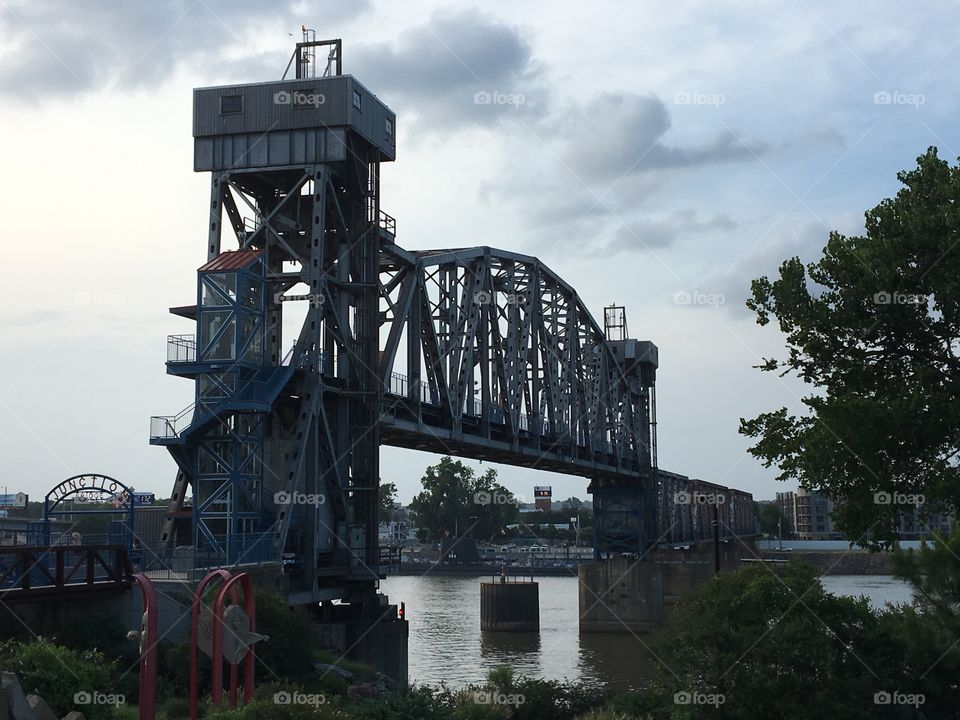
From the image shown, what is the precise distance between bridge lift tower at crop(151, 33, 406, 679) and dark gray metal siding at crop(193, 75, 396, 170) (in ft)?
0.19

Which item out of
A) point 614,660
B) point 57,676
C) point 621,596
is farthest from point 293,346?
point 621,596

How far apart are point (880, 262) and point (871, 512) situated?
6.08 m

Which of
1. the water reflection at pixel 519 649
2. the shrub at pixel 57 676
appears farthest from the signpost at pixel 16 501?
the shrub at pixel 57 676

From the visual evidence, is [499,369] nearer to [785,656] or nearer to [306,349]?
[306,349]

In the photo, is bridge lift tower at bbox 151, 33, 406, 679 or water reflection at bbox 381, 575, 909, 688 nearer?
bridge lift tower at bbox 151, 33, 406, 679

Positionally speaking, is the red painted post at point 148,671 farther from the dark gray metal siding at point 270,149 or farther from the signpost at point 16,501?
the signpost at point 16,501

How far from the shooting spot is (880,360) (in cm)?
2936

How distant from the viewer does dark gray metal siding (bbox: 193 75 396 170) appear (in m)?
48.2

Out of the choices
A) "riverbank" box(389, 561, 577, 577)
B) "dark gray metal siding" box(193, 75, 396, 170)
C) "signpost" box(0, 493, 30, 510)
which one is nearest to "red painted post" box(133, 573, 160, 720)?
"dark gray metal siding" box(193, 75, 396, 170)

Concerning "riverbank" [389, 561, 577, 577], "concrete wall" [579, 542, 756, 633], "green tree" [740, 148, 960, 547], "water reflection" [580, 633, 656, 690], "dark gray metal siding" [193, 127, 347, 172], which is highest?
"dark gray metal siding" [193, 127, 347, 172]

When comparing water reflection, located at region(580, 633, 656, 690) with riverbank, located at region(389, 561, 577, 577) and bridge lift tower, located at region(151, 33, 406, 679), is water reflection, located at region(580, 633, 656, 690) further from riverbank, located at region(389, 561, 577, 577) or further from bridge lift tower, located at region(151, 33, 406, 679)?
riverbank, located at region(389, 561, 577, 577)

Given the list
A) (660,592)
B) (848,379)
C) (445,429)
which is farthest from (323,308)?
(660,592)

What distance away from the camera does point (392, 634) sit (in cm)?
4906

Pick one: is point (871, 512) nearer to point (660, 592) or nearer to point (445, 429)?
point (445, 429)
